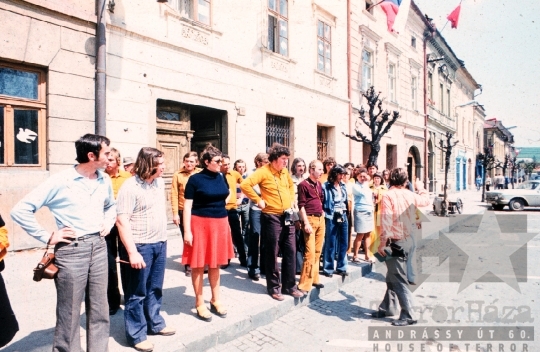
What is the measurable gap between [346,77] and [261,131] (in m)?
5.51

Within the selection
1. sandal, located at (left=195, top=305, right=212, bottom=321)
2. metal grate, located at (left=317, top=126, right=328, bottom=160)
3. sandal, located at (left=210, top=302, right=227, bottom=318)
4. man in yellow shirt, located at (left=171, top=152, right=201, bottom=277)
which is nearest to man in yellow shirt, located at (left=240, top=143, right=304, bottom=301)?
sandal, located at (left=210, top=302, right=227, bottom=318)

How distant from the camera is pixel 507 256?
296 inches

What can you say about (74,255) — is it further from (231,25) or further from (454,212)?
(454,212)

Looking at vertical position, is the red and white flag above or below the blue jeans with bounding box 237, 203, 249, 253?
above

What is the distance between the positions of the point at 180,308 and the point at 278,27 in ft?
29.4

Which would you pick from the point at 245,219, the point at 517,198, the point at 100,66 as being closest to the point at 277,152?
the point at 245,219

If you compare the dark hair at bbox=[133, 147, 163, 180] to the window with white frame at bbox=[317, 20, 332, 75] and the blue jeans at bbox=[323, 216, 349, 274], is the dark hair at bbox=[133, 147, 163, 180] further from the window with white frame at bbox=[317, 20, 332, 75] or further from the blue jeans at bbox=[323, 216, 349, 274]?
the window with white frame at bbox=[317, 20, 332, 75]

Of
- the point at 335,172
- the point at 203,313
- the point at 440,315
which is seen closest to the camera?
the point at 203,313

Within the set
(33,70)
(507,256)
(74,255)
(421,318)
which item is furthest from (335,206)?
(33,70)

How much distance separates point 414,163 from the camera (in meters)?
21.2

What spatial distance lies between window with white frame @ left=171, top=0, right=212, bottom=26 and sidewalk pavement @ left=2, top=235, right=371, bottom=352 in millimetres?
5801

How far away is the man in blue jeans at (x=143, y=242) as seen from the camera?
10.3ft

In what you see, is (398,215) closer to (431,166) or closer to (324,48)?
(324,48)

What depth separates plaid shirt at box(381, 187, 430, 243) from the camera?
416 centimetres
